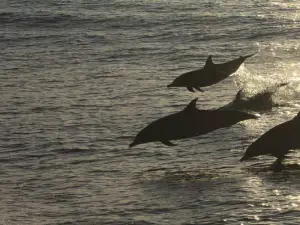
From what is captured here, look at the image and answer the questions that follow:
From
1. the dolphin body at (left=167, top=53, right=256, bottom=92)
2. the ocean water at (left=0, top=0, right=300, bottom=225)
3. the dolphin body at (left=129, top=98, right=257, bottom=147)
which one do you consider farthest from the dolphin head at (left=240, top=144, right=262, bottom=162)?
the dolphin body at (left=167, top=53, right=256, bottom=92)

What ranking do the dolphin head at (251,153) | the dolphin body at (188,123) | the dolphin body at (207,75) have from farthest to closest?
the dolphin body at (207,75), the dolphin body at (188,123), the dolphin head at (251,153)

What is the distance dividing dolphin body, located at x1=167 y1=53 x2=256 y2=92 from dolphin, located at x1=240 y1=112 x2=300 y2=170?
5221mm

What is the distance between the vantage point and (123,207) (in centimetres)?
1306

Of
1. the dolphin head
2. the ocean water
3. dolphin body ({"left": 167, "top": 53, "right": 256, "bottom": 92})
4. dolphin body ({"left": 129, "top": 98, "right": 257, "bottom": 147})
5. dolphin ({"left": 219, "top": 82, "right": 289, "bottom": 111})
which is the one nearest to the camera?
the ocean water

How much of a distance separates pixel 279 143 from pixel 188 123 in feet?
4.98

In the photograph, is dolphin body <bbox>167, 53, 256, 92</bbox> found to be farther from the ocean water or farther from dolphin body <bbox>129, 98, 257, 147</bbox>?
dolphin body <bbox>129, 98, 257, 147</bbox>

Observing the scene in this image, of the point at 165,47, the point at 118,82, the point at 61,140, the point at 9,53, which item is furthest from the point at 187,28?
the point at 61,140

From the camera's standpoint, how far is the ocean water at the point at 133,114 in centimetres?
1307

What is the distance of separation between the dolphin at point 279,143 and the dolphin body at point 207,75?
5.22 m

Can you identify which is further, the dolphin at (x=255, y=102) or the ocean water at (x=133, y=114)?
the dolphin at (x=255, y=102)

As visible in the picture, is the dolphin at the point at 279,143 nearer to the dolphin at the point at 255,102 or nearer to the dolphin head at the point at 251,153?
the dolphin head at the point at 251,153

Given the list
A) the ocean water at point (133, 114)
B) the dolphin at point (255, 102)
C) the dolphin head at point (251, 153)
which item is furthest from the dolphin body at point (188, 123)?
the dolphin at point (255, 102)

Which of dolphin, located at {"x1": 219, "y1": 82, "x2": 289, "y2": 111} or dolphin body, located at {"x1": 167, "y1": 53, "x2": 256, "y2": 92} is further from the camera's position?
dolphin body, located at {"x1": 167, "y1": 53, "x2": 256, "y2": 92}

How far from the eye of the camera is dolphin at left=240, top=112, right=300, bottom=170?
14.1 m
